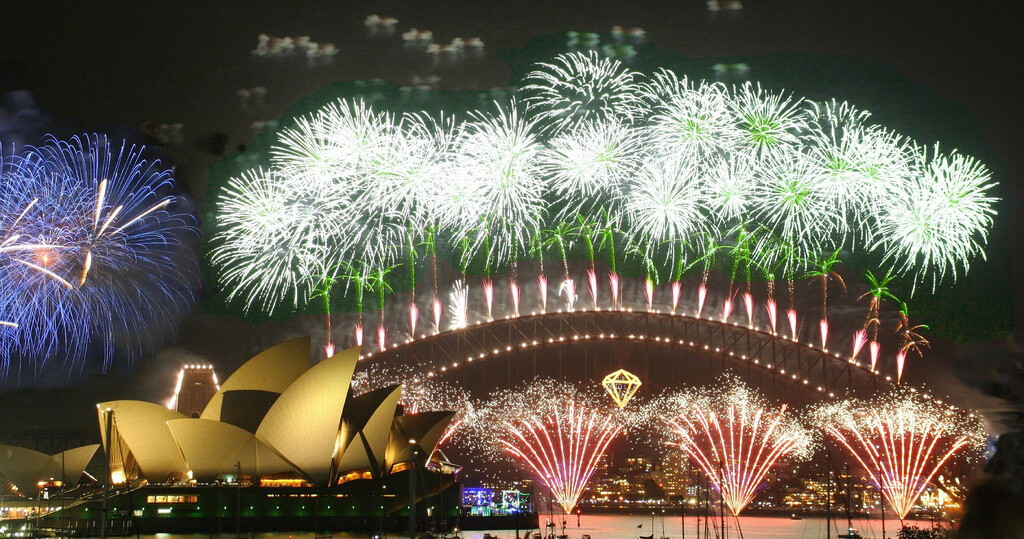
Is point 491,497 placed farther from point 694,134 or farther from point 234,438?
point 694,134

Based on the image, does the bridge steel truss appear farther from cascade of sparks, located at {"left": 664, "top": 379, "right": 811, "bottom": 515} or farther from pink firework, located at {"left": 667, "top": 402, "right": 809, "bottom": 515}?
pink firework, located at {"left": 667, "top": 402, "right": 809, "bottom": 515}

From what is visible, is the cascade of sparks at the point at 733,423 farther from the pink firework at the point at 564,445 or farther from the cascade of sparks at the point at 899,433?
the pink firework at the point at 564,445

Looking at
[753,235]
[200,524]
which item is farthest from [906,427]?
[200,524]

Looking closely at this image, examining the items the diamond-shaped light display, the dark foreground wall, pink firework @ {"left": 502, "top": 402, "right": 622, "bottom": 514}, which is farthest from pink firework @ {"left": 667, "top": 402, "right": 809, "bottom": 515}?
the dark foreground wall

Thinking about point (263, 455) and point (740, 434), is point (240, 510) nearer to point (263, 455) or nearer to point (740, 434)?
point (263, 455)

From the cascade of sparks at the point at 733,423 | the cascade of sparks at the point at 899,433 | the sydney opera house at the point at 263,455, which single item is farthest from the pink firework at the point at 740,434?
the sydney opera house at the point at 263,455

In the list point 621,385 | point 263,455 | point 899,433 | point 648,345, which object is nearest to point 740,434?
point 899,433
